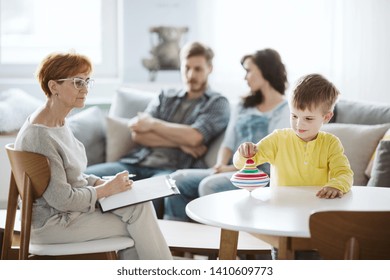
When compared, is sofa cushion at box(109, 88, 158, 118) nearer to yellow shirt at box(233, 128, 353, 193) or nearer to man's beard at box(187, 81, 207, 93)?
man's beard at box(187, 81, 207, 93)

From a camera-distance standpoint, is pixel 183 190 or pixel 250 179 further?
pixel 183 190

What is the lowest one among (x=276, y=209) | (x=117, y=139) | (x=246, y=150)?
(x=117, y=139)

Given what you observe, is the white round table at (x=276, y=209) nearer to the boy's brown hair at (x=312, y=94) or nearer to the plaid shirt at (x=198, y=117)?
the boy's brown hair at (x=312, y=94)

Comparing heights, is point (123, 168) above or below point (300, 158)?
below

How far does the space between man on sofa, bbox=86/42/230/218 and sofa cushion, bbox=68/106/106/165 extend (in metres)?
0.12

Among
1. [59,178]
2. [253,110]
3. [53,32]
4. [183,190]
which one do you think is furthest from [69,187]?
[53,32]

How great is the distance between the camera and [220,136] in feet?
11.1

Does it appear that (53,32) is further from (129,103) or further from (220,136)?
(220,136)

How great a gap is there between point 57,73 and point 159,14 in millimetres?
1980

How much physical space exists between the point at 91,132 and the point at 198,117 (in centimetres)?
52

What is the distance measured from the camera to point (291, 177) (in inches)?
86.0

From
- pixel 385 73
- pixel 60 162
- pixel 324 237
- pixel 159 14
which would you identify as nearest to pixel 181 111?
pixel 159 14

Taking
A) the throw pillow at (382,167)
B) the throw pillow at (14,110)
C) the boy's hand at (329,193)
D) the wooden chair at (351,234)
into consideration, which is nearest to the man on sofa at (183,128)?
the throw pillow at (14,110)

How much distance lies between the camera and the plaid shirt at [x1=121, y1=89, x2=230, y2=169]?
3.32m
